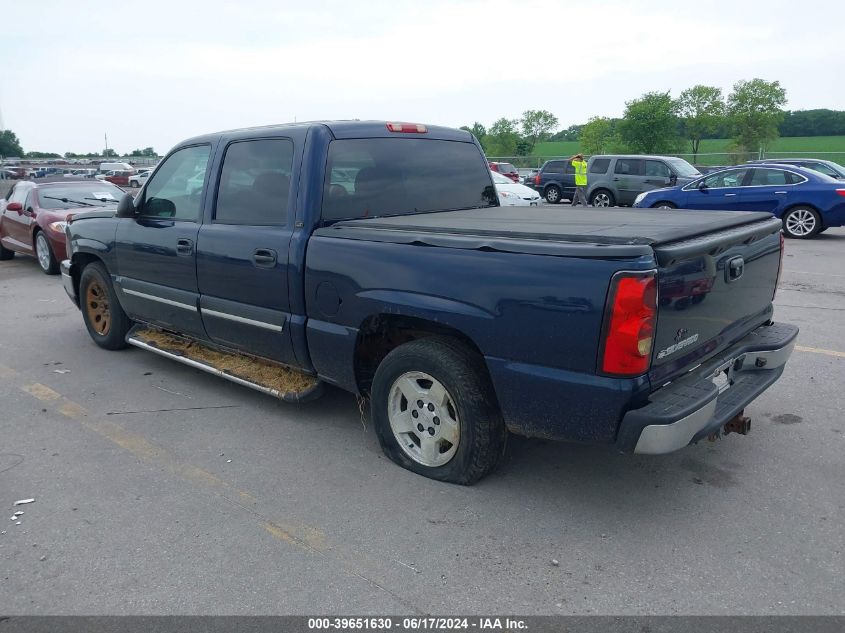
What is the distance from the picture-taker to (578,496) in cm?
353

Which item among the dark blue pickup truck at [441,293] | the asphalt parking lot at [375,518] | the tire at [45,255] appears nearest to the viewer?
the asphalt parking lot at [375,518]

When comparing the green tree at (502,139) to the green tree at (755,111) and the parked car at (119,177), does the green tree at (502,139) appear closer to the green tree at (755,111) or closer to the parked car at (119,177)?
the green tree at (755,111)

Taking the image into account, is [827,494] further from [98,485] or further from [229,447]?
[98,485]

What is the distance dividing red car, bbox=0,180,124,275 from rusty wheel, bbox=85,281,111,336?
467cm

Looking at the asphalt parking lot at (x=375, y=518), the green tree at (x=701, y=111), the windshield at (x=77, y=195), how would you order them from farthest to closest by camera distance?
the green tree at (x=701, y=111) → the windshield at (x=77, y=195) → the asphalt parking lot at (x=375, y=518)

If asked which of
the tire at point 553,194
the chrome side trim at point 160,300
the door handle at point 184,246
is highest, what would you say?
the door handle at point 184,246

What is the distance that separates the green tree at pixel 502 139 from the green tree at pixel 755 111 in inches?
918

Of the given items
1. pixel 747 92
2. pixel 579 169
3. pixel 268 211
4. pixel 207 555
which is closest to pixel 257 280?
pixel 268 211

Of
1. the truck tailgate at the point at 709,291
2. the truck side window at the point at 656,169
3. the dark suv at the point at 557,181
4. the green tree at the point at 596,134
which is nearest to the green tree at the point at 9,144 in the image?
the green tree at the point at 596,134

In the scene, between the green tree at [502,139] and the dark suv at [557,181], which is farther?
the green tree at [502,139]

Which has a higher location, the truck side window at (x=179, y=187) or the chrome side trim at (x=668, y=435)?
the truck side window at (x=179, y=187)

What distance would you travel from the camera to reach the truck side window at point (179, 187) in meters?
4.89

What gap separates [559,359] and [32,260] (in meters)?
12.8

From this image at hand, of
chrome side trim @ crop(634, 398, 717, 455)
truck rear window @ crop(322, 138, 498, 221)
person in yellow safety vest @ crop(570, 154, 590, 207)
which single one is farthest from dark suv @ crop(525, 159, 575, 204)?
chrome side trim @ crop(634, 398, 717, 455)
